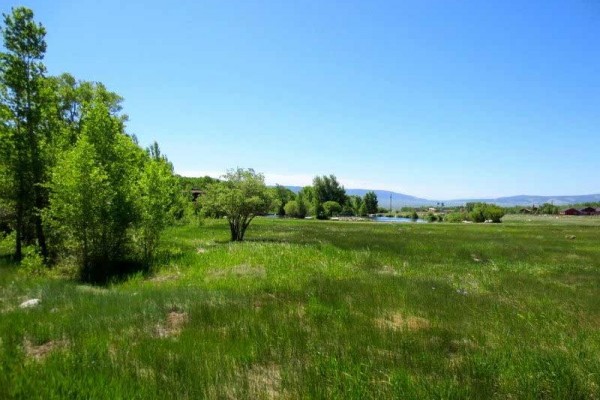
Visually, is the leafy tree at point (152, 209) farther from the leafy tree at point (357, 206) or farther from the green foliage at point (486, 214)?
the leafy tree at point (357, 206)

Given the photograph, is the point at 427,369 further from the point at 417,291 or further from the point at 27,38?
the point at 27,38

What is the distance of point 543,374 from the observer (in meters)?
6.36

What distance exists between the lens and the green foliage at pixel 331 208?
130 m

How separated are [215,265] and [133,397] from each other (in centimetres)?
1412

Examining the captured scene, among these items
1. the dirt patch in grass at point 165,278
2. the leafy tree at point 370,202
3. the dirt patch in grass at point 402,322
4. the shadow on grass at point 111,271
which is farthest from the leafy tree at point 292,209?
the dirt patch in grass at point 402,322

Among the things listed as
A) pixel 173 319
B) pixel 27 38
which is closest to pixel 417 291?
pixel 173 319

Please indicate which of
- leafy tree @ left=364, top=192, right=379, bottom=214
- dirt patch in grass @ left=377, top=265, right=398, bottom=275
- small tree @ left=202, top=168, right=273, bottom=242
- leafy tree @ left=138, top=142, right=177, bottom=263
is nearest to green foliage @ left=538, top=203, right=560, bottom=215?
leafy tree @ left=364, top=192, right=379, bottom=214

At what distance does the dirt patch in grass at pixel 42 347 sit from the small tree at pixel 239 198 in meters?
26.0

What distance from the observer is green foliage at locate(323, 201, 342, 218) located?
5112 inches

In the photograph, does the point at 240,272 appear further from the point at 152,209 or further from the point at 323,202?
the point at 323,202

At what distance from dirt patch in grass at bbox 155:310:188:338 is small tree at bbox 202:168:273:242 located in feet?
77.6

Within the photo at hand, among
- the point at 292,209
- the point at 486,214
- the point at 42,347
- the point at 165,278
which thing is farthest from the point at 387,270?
the point at 486,214

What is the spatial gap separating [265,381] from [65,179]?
1514 cm

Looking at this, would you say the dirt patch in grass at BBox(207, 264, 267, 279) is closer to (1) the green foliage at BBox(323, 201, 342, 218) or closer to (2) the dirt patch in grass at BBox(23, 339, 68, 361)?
(2) the dirt patch in grass at BBox(23, 339, 68, 361)
